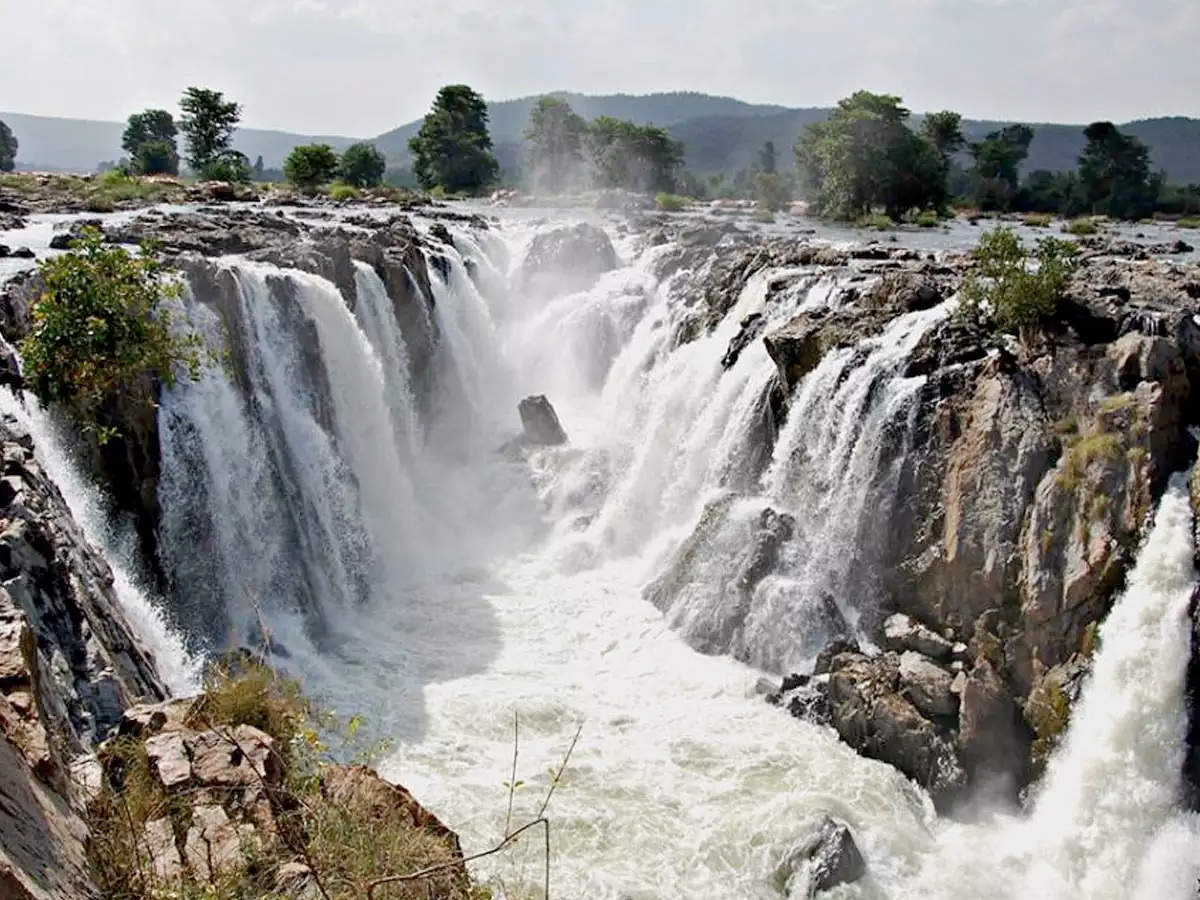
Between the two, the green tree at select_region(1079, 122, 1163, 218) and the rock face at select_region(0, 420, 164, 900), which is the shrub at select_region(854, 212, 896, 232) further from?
the rock face at select_region(0, 420, 164, 900)

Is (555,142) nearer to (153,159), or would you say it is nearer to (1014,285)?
(153,159)

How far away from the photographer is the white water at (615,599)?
10.3 m

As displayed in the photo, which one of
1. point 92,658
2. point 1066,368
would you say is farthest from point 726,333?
point 92,658

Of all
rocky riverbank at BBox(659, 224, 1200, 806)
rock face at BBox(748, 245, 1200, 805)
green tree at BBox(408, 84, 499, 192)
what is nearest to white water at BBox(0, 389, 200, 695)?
rocky riverbank at BBox(659, 224, 1200, 806)

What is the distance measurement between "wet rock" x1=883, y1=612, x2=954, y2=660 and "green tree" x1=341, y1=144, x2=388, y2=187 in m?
63.2

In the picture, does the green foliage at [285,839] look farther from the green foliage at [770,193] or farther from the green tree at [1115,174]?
the green tree at [1115,174]

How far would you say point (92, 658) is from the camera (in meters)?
8.08

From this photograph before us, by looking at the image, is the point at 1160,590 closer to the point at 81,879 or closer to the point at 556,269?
the point at 81,879

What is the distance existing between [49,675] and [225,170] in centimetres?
5519

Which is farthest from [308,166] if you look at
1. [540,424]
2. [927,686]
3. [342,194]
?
[927,686]

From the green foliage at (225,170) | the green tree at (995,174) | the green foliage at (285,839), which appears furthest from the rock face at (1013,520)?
the green tree at (995,174)

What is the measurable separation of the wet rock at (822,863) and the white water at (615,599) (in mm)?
184

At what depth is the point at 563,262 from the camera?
100 ft

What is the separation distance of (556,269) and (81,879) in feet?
89.5
